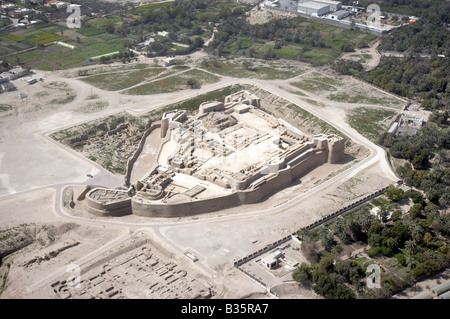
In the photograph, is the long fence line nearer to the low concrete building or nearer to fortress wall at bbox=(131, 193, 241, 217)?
fortress wall at bbox=(131, 193, 241, 217)

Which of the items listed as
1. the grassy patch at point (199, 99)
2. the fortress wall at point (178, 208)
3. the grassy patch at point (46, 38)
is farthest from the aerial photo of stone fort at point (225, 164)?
the grassy patch at point (46, 38)

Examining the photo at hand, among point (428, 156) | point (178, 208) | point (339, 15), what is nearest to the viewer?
point (178, 208)

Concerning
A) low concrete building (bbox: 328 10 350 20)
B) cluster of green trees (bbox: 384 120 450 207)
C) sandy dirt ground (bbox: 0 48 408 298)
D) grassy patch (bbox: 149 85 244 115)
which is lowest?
sandy dirt ground (bbox: 0 48 408 298)

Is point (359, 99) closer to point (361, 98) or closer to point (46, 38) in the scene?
point (361, 98)

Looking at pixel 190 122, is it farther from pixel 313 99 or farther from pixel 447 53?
pixel 447 53

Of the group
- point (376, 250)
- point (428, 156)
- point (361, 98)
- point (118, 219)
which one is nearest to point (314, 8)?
point (361, 98)

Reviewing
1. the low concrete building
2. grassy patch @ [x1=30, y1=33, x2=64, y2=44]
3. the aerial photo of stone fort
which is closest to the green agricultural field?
the aerial photo of stone fort

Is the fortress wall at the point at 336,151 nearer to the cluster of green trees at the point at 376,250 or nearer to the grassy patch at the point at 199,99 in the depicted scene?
the cluster of green trees at the point at 376,250
